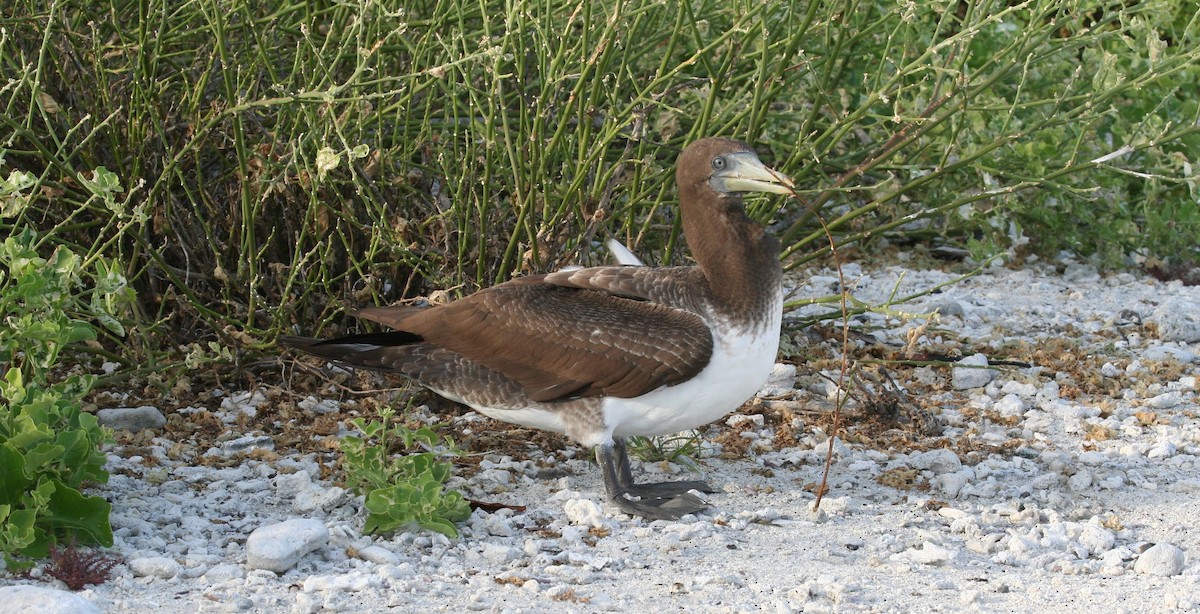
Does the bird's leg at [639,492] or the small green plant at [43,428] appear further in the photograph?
the bird's leg at [639,492]

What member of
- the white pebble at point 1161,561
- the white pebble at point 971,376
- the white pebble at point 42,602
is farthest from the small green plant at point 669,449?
the white pebble at point 42,602

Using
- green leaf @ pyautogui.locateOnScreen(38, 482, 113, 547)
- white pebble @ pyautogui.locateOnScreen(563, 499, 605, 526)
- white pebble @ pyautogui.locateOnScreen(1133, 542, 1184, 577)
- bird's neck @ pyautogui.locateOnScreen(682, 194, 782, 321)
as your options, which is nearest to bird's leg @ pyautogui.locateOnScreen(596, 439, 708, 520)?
white pebble @ pyautogui.locateOnScreen(563, 499, 605, 526)

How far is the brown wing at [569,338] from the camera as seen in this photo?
4727 millimetres

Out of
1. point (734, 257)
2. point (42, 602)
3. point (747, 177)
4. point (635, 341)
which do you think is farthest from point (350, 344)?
point (42, 602)

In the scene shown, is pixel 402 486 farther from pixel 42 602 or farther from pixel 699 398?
pixel 42 602

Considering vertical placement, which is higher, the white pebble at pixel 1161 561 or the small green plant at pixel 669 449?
the white pebble at pixel 1161 561

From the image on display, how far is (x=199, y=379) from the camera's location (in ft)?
19.4

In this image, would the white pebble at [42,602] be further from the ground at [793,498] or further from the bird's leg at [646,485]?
the bird's leg at [646,485]

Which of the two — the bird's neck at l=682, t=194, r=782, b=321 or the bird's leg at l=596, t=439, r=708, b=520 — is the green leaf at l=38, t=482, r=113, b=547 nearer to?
the bird's leg at l=596, t=439, r=708, b=520

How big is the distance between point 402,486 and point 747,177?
1483mm

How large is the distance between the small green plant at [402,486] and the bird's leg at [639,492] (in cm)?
50

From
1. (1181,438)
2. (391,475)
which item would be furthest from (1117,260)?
(391,475)

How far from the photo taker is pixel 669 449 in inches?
217

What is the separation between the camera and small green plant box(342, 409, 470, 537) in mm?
4457
